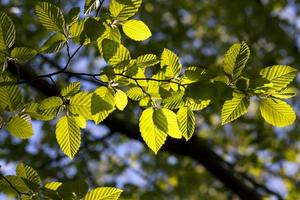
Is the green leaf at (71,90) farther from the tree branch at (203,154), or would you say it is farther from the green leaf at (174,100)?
the tree branch at (203,154)

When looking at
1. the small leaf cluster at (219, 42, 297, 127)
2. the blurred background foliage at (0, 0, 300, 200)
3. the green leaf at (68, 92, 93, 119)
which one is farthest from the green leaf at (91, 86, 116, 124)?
the blurred background foliage at (0, 0, 300, 200)

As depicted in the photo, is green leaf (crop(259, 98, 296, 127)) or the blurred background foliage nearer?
green leaf (crop(259, 98, 296, 127))

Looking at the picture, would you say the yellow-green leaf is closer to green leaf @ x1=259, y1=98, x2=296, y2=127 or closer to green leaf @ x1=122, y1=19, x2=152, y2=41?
green leaf @ x1=122, y1=19, x2=152, y2=41

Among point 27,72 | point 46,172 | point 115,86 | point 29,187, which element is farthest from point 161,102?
point 46,172

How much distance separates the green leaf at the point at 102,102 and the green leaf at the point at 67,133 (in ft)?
0.23

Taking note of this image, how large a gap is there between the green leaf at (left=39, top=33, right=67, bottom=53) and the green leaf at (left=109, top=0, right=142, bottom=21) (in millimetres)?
166

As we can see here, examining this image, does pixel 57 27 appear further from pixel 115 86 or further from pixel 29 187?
pixel 29 187

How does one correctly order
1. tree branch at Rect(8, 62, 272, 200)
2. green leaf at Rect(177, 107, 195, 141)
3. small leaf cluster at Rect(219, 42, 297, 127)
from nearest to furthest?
small leaf cluster at Rect(219, 42, 297, 127), green leaf at Rect(177, 107, 195, 141), tree branch at Rect(8, 62, 272, 200)

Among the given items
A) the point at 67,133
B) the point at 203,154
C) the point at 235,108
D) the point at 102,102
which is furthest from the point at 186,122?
the point at 203,154

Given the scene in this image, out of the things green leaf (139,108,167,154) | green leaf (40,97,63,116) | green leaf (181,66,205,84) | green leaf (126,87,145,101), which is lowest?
green leaf (139,108,167,154)

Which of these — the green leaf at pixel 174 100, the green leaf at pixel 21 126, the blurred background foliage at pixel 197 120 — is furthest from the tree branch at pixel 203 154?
the green leaf at pixel 174 100

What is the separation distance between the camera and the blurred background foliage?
3.53 metres

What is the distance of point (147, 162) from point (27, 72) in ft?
7.32

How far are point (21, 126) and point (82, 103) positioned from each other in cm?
24
